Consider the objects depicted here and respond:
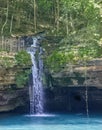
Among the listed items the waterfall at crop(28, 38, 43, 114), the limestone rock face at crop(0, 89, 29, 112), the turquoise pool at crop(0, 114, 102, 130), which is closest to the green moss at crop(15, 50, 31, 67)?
the waterfall at crop(28, 38, 43, 114)

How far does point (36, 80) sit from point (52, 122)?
5.41 meters

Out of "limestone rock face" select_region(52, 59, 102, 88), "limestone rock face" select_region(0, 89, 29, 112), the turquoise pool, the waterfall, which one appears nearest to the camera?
the turquoise pool

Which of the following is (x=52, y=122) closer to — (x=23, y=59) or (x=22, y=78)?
(x=22, y=78)

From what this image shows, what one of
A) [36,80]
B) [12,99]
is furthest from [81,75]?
[12,99]

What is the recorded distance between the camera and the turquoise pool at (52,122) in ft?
73.9

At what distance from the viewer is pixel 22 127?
22.9 meters

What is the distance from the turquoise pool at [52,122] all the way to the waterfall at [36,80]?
5.87 feet

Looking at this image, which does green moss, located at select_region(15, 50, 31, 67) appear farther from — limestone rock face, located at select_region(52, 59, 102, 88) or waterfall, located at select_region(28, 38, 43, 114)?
limestone rock face, located at select_region(52, 59, 102, 88)

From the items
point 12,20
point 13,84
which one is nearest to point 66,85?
point 13,84

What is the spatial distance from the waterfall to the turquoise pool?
5.87ft

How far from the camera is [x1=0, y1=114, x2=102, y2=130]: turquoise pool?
73.9 feet

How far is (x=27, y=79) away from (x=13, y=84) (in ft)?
3.18

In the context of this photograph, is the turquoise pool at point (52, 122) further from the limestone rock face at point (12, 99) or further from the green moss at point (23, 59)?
the green moss at point (23, 59)

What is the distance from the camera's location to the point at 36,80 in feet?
96.2
